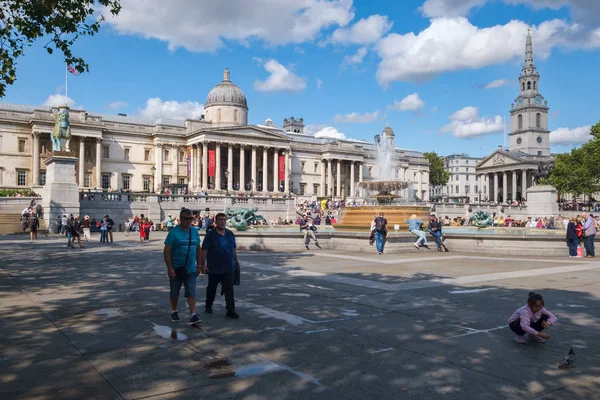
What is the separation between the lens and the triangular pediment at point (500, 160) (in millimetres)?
115925

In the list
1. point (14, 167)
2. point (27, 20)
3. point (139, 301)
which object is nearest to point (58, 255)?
point (27, 20)

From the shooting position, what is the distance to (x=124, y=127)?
75.3 m

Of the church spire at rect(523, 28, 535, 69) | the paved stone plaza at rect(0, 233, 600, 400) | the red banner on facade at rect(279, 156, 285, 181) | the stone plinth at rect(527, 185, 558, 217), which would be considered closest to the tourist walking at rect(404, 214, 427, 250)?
the paved stone plaza at rect(0, 233, 600, 400)

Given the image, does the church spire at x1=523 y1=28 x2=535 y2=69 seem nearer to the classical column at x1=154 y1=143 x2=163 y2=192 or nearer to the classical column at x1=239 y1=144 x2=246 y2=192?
the classical column at x1=239 y1=144 x2=246 y2=192

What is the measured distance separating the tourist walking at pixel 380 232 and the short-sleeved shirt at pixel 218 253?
453 inches

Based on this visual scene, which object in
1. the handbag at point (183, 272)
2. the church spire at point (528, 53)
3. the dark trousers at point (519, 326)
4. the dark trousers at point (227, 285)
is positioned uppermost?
the church spire at point (528, 53)

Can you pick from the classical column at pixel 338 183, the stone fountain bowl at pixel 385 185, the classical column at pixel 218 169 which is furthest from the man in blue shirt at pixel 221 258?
the classical column at pixel 338 183

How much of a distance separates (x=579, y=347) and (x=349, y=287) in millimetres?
5545

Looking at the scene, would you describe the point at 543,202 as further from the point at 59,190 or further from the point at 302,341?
the point at 302,341

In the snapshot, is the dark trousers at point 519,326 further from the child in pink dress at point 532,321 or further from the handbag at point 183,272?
the handbag at point 183,272

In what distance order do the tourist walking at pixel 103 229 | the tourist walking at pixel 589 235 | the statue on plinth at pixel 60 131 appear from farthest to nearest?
the statue on plinth at pixel 60 131 < the tourist walking at pixel 103 229 < the tourist walking at pixel 589 235

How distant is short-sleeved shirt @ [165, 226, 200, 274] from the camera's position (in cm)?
790

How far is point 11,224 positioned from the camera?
3453cm

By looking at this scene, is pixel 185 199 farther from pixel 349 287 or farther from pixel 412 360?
pixel 412 360
